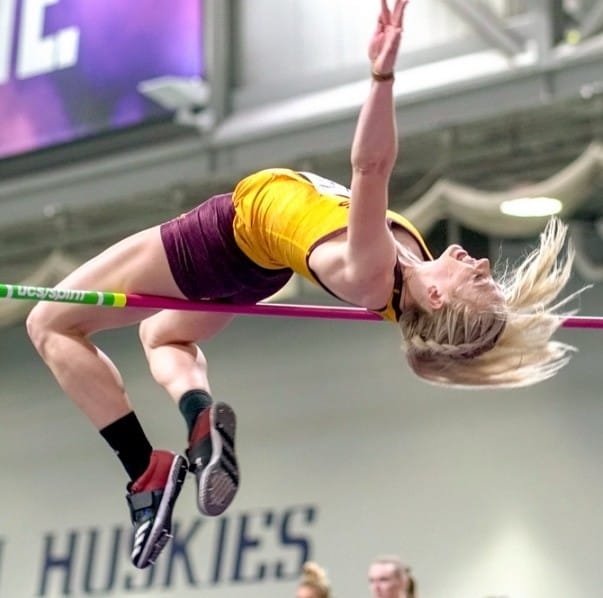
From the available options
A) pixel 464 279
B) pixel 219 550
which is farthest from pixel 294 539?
pixel 464 279

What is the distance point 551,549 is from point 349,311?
2828mm

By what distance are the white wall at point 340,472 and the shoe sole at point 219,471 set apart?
3020 mm

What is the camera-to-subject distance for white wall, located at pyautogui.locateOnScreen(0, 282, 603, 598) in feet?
18.9

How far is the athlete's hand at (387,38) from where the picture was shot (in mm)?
2303

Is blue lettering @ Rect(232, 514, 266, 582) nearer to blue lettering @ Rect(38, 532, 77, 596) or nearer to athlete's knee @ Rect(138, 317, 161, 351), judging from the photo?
blue lettering @ Rect(38, 532, 77, 596)

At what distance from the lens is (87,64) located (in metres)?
5.94

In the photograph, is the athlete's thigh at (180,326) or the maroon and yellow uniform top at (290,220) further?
the athlete's thigh at (180,326)

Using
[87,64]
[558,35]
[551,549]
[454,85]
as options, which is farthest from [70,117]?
[551,549]

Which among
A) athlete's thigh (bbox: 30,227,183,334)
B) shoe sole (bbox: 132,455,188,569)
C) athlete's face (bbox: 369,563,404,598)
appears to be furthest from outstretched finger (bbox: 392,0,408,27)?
athlete's face (bbox: 369,563,404,598)

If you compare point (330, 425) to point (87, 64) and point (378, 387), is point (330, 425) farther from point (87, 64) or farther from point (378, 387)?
point (87, 64)

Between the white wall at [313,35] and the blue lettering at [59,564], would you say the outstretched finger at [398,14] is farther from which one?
the blue lettering at [59,564]

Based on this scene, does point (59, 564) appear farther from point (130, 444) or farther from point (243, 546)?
point (130, 444)

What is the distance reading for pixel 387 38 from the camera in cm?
231

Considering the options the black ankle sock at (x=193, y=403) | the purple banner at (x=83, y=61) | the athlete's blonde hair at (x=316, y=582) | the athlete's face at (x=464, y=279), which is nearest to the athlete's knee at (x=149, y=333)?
the black ankle sock at (x=193, y=403)
